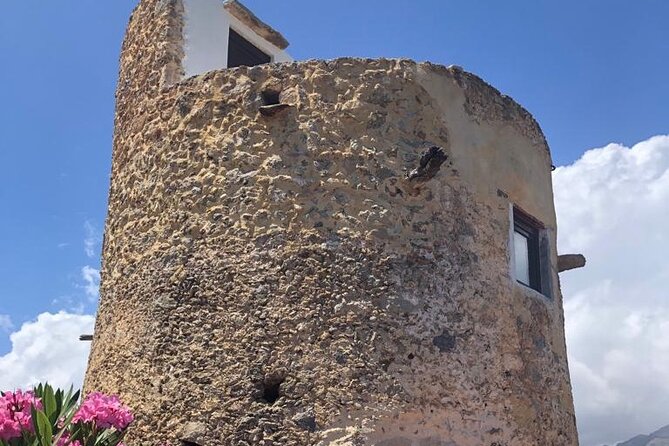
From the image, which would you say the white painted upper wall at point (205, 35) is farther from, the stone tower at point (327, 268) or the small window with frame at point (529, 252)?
the small window with frame at point (529, 252)

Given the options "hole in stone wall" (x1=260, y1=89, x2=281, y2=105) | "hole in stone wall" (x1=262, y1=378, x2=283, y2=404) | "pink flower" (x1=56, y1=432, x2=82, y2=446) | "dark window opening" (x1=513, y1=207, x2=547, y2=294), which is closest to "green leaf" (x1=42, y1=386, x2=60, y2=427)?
"pink flower" (x1=56, y1=432, x2=82, y2=446)

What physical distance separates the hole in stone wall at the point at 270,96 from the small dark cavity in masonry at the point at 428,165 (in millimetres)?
1492

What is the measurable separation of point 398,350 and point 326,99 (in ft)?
8.06

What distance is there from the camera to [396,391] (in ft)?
23.2

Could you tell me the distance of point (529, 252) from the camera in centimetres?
910

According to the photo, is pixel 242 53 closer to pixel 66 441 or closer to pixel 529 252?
pixel 529 252

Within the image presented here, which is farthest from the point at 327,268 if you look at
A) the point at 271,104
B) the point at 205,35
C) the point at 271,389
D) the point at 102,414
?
the point at 205,35

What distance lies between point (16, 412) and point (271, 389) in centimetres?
206

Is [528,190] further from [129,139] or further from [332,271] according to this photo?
[129,139]

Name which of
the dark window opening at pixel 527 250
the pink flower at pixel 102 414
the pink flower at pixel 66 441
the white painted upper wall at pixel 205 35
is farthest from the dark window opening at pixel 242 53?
the pink flower at pixel 66 441

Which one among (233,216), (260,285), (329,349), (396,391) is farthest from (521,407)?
(233,216)

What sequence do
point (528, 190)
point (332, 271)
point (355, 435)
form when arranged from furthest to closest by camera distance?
point (528, 190), point (332, 271), point (355, 435)

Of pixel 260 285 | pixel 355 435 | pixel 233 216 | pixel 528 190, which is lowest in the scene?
pixel 355 435

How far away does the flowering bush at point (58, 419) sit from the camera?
6012mm
